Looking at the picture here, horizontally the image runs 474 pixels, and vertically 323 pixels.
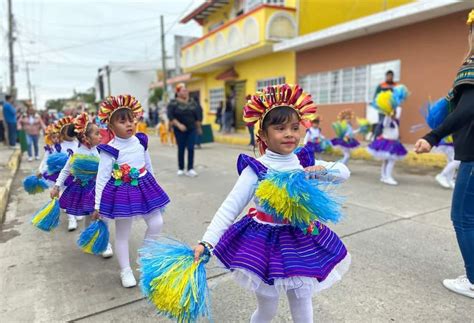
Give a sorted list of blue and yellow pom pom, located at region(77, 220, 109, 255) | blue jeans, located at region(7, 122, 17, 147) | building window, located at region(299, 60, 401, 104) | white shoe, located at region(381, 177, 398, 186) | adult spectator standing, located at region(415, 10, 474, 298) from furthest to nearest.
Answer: blue jeans, located at region(7, 122, 17, 147), building window, located at region(299, 60, 401, 104), white shoe, located at region(381, 177, 398, 186), blue and yellow pom pom, located at region(77, 220, 109, 255), adult spectator standing, located at region(415, 10, 474, 298)

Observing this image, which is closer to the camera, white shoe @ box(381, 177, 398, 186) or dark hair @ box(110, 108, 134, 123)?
dark hair @ box(110, 108, 134, 123)

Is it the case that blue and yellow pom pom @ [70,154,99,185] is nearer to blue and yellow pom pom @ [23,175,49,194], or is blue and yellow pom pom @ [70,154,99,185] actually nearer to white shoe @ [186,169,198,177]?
blue and yellow pom pom @ [23,175,49,194]

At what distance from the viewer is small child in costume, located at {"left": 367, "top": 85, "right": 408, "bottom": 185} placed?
22.0 feet

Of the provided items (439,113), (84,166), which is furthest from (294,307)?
(84,166)

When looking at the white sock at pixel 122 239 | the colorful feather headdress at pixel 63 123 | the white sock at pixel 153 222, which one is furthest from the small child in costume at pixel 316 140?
the white sock at pixel 122 239

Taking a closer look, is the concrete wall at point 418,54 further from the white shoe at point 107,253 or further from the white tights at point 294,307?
the white tights at point 294,307

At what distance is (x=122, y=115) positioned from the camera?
10.7ft

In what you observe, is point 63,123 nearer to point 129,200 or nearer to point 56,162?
point 56,162

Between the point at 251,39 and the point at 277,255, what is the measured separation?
14495 mm

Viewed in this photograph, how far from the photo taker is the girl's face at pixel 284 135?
202cm

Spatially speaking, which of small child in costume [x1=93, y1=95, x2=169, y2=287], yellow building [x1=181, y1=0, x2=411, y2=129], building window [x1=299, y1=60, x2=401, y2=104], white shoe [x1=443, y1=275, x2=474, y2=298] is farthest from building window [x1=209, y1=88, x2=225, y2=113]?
white shoe [x1=443, y1=275, x2=474, y2=298]

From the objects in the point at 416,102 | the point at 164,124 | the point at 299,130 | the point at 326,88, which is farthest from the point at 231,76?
the point at 299,130

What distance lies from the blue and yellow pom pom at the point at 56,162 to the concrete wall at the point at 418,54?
9179mm

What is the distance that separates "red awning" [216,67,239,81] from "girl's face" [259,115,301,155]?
17.5 meters
